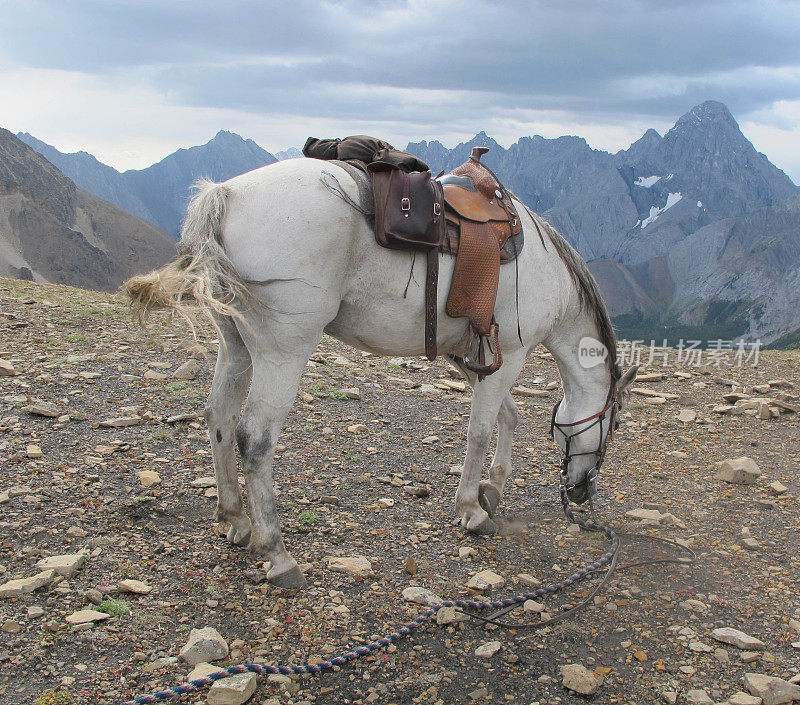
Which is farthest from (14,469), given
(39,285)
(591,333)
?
(39,285)

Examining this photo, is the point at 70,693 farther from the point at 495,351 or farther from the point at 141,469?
the point at 495,351

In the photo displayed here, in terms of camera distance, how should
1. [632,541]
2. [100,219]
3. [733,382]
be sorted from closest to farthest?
[632,541], [733,382], [100,219]

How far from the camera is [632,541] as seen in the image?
4.77 m

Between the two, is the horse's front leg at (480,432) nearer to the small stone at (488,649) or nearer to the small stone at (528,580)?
the small stone at (528,580)

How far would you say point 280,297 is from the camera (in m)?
3.43

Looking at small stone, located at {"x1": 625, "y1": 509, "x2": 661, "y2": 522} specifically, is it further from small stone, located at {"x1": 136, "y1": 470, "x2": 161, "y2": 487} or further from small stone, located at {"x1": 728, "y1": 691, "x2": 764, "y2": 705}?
small stone, located at {"x1": 136, "y1": 470, "x2": 161, "y2": 487}

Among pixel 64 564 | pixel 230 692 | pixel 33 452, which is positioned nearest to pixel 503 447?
pixel 230 692

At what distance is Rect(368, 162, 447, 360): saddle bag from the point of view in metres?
3.60

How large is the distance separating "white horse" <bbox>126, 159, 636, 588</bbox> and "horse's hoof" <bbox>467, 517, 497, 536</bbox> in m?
1.02

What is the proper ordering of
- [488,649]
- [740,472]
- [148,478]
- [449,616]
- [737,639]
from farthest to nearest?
1. [740,472]
2. [148,478]
3. [449,616]
4. [737,639]
5. [488,649]

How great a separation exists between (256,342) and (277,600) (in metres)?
1.46

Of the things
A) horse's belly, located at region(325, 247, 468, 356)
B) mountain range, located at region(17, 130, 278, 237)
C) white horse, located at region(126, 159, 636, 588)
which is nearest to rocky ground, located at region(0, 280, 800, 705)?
white horse, located at region(126, 159, 636, 588)

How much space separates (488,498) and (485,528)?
33 centimetres

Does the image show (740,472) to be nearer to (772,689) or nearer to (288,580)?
(772,689)
